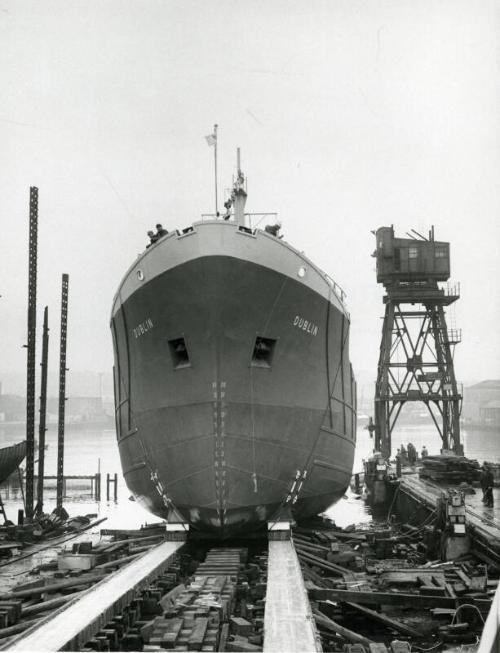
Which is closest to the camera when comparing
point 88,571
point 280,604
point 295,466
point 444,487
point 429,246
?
point 280,604

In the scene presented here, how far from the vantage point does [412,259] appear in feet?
110

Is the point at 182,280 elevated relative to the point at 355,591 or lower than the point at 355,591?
elevated

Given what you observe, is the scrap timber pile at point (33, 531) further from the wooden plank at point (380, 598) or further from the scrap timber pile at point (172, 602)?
the wooden plank at point (380, 598)

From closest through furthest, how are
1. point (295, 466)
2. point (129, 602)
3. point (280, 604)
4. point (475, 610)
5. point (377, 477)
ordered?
point (280, 604) → point (129, 602) → point (475, 610) → point (295, 466) → point (377, 477)

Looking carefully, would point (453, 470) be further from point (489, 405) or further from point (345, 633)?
point (489, 405)

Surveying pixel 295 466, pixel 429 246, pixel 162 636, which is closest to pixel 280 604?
pixel 162 636

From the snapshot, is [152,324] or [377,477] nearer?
[152,324]

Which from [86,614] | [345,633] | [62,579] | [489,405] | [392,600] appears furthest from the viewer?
[489,405]

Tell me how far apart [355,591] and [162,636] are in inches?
139

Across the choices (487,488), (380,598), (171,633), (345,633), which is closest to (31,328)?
(487,488)

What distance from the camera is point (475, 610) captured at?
8.46m

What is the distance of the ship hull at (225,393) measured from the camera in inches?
441

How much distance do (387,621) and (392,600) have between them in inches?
15.2

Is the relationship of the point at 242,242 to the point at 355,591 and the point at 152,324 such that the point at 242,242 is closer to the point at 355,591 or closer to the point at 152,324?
the point at 152,324
